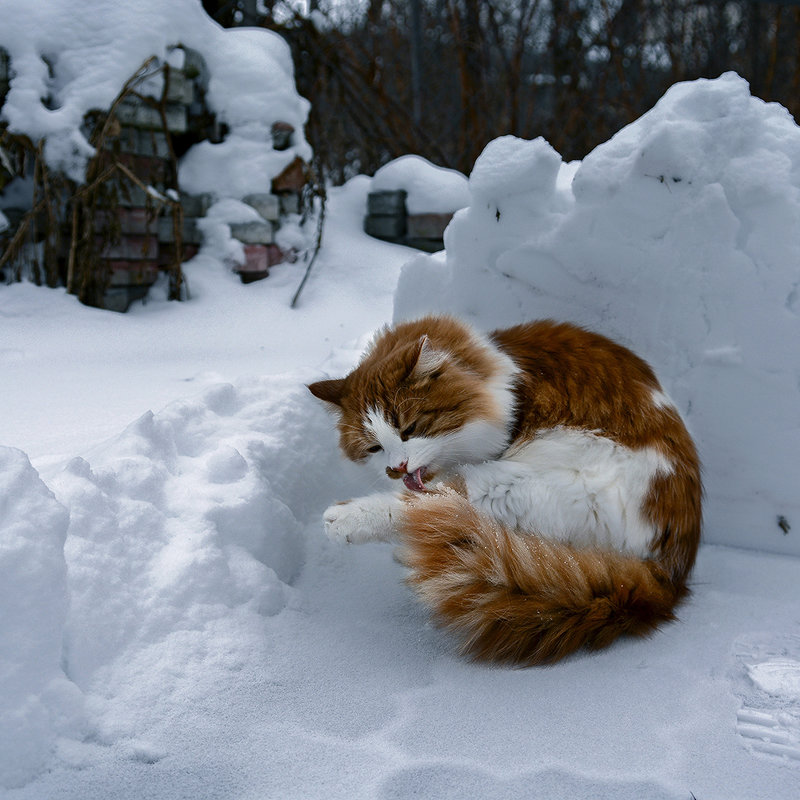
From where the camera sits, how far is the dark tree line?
696 cm

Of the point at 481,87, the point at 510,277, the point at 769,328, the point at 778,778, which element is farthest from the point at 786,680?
the point at 481,87

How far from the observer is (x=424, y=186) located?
5816 mm

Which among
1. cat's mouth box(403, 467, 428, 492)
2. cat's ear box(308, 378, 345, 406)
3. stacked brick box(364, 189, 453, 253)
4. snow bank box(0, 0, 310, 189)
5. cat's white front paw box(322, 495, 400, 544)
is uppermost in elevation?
snow bank box(0, 0, 310, 189)

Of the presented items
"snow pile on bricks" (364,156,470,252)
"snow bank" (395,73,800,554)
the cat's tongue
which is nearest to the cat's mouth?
the cat's tongue

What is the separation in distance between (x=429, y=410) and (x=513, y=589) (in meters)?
0.57

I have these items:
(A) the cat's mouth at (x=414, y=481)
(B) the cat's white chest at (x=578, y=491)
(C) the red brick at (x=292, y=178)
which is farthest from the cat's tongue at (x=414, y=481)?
(C) the red brick at (x=292, y=178)

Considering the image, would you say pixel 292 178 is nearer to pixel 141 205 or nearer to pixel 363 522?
pixel 141 205

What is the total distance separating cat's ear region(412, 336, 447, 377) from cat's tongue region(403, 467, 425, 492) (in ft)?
0.86

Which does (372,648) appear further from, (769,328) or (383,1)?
(383,1)

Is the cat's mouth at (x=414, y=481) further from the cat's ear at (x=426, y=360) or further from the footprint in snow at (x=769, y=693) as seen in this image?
the footprint in snow at (x=769, y=693)

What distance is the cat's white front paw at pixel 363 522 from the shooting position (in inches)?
74.0

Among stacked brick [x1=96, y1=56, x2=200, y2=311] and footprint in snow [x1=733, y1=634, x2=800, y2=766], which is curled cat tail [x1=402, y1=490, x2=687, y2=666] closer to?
footprint in snow [x1=733, y1=634, x2=800, y2=766]

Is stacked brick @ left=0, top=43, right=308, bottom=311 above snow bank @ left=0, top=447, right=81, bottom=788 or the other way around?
above

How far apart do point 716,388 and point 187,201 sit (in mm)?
3623
